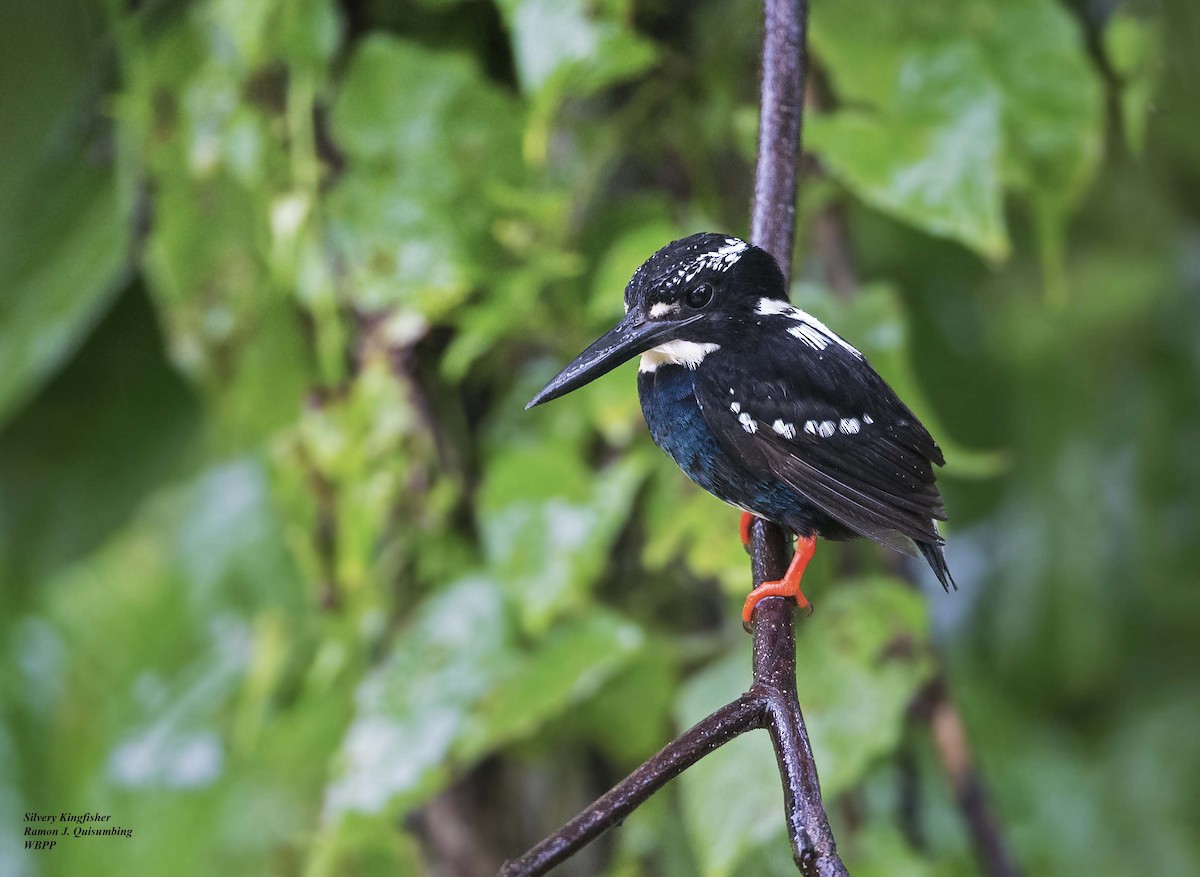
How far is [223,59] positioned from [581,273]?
1.68 feet

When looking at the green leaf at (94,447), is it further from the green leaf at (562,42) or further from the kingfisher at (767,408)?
the kingfisher at (767,408)

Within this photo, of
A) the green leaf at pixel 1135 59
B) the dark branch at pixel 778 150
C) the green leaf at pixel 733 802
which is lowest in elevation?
the green leaf at pixel 733 802

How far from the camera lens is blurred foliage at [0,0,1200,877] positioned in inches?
51.8

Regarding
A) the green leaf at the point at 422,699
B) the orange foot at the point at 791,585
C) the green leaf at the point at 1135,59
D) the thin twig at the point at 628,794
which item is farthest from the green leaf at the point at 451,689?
the green leaf at the point at 1135,59

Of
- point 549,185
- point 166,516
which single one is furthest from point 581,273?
point 166,516

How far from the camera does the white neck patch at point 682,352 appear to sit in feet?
3.24

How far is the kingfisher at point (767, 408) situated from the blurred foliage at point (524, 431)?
1.03 feet

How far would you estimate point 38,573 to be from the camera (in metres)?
1.86

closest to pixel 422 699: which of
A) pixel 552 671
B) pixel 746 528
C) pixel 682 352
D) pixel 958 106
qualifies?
pixel 552 671

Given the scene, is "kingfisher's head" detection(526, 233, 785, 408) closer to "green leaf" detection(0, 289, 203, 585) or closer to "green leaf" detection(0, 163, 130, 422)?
"green leaf" detection(0, 163, 130, 422)

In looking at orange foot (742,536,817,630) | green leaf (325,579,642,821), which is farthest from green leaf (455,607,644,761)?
orange foot (742,536,817,630)

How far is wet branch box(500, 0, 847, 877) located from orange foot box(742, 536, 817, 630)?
2 cm

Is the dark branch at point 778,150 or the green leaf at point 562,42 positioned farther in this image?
the green leaf at point 562,42

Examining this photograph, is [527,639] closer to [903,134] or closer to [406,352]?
[406,352]
